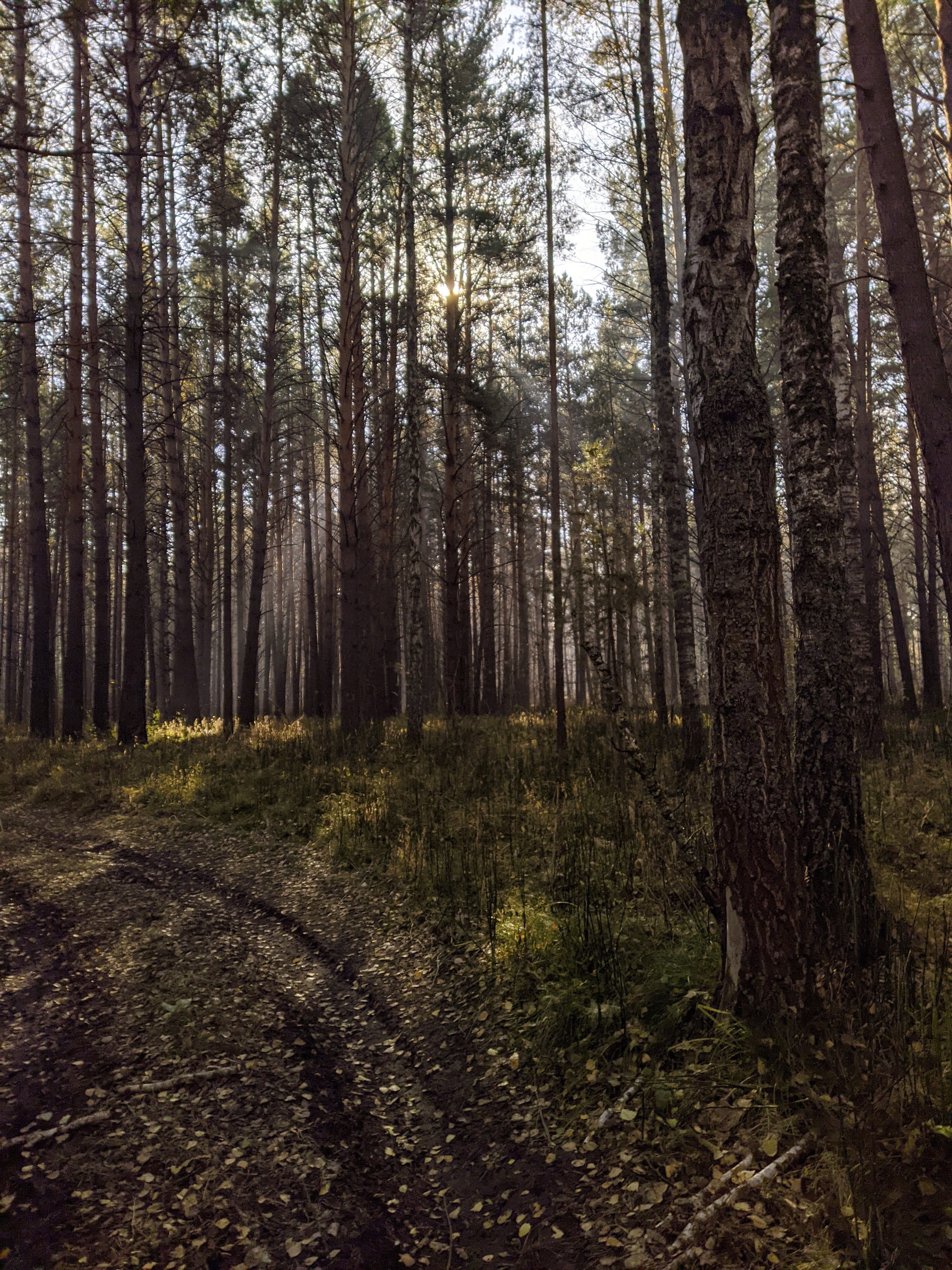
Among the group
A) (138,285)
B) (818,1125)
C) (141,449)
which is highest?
(138,285)

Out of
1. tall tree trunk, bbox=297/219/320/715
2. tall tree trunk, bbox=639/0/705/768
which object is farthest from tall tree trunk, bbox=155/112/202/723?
tall tree trunk, bbox=639/0/705/768

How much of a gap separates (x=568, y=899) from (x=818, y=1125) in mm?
2106

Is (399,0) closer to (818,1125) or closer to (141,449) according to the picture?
(141,449)

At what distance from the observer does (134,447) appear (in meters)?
12.2

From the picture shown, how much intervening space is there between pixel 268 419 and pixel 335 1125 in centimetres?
1393

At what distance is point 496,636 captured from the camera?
3209 cm

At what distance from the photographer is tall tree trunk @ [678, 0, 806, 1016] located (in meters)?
3.02

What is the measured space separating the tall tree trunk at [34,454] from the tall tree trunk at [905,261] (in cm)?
1342

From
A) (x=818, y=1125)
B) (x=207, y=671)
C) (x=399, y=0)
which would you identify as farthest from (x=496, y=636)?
(x=818, y=1125)

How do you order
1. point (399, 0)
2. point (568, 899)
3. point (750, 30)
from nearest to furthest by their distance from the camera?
point (750, 30), point (568, 899), point (399, 0)

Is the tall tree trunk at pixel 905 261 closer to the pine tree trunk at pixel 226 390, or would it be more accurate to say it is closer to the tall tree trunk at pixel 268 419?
the pine tree trunk at pixel 226 390

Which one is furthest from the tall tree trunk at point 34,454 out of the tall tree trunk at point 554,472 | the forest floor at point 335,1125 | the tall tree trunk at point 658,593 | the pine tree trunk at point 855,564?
the pine tree trunk at point 855,564

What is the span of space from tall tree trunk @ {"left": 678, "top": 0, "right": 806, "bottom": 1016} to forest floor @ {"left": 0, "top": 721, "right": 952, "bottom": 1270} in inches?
26.0

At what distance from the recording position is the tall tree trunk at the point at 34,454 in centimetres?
1302
